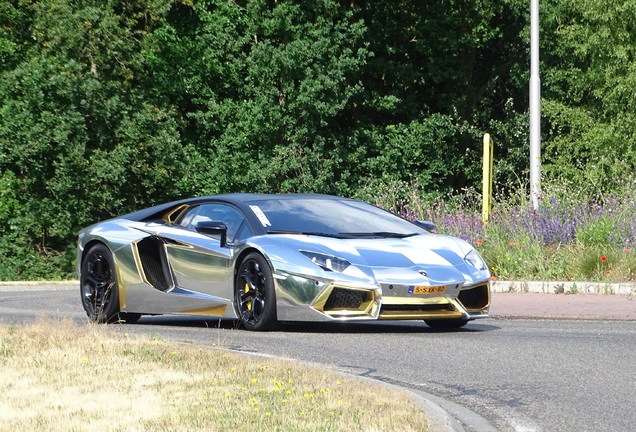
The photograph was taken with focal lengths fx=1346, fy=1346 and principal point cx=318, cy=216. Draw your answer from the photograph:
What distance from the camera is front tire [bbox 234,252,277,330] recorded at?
12.0m

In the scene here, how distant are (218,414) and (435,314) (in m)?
5.18

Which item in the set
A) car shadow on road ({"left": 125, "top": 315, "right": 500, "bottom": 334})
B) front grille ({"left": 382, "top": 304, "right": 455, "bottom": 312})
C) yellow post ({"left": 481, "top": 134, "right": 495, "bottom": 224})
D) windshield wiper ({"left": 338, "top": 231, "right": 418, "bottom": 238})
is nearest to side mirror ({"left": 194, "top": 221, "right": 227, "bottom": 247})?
car shadow on road ({"left": 125, "top": 315, "right": 500, "bottom": 334})

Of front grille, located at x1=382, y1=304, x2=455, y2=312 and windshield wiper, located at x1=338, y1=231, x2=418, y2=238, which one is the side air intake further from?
front grille, located at x1=382, y1=304, x2=455, y2=312

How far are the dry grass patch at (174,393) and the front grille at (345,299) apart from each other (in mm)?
Result: 1852

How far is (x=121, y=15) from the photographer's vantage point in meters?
40.7

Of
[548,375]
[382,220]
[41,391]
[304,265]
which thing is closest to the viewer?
[41,391]

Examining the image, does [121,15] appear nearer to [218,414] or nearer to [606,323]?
[606,323]

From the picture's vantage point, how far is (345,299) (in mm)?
11680

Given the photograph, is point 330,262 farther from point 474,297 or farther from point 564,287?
point 564,287

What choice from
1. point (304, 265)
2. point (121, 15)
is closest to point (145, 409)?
point (304, 265)

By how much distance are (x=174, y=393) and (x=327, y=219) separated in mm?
5302

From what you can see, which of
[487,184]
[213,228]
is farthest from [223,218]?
[487,184]

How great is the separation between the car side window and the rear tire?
1.95 metres

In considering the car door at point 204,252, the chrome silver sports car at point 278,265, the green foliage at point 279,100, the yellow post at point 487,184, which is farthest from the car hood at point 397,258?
the green foliage at point 279,100
